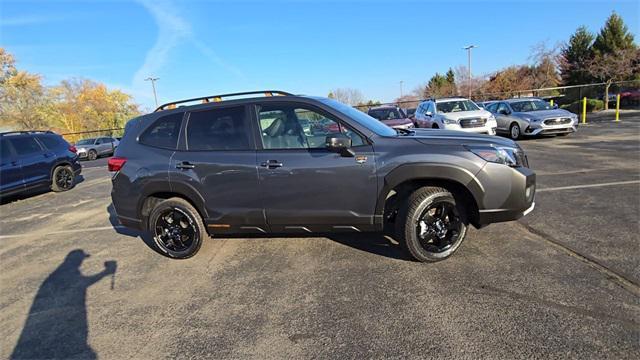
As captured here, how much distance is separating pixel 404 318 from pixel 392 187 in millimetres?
1297

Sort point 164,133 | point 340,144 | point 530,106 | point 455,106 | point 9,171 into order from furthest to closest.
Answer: point 530,106
point 455,106
point 9,171
point 164,133
point 340,144

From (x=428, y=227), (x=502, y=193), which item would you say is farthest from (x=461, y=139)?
(x=428, y=227)

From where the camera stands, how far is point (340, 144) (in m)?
3.68

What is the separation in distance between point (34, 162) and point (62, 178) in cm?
90

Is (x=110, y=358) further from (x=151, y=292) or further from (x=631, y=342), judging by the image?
(x=631, y=342)

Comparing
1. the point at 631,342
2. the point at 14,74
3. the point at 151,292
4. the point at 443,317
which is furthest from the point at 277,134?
the point at 14,74

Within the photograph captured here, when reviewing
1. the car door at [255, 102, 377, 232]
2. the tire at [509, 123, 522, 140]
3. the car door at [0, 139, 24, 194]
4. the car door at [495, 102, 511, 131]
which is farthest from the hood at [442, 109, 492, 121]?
the car door at [0, 139, 24, 194]

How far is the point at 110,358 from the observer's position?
282 cm

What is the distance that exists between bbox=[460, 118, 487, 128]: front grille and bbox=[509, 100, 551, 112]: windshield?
3.25 m

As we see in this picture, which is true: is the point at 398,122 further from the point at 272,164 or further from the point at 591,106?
the point at 591,106

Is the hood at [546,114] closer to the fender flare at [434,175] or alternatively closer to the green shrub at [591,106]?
the fender flare at [434,175]

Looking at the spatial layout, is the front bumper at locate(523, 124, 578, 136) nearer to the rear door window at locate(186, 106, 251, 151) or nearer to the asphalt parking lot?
the asphalt parking lot

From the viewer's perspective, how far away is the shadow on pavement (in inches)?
117

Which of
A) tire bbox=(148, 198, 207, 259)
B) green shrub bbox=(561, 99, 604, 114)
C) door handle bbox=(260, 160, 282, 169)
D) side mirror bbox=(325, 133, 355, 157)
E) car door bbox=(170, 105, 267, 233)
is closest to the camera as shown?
side mirror bbox=(325, 133, 355, 157)
